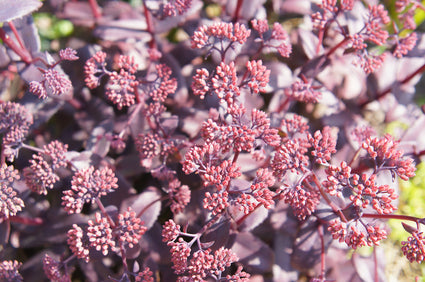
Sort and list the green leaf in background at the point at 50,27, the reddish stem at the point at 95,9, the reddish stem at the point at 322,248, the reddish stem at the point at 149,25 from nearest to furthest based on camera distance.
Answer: the reddish stem at the point at 322,248
the reddish stem at the point at 149,25
the reddish stem at the point at 95,9
the green leaf in background at the point at 50,27

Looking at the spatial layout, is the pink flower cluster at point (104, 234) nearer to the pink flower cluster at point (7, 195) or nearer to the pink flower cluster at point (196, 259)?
the pink flower cluster at point (196, 259)

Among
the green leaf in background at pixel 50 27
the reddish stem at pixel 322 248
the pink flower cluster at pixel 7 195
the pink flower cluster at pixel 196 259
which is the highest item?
the green leaf in background at pixel 50 27

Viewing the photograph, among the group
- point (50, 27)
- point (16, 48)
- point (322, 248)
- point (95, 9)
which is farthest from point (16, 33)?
point (322, 248)

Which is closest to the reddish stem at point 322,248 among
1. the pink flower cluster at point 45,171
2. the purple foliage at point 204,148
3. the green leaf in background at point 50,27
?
the purple foliage at point 204,148

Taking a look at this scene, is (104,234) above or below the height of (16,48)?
below

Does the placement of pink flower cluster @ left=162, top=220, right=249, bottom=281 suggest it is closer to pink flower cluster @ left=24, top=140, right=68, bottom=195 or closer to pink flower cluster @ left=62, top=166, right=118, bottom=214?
pink flower cluster @ left=62, top=166, right=118, bottom=214

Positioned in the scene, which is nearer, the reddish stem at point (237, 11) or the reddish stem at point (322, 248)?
the reddish stem at point (322, 248)

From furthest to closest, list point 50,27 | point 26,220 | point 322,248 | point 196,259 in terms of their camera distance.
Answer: point 50,27 → point 26,220 → point 322,248 → point 196,259

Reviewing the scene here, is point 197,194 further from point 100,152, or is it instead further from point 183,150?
point 100,152

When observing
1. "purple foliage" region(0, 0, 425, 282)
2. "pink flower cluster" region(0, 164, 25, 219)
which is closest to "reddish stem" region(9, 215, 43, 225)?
"purple foliage" region(0, 0, 425, 282)

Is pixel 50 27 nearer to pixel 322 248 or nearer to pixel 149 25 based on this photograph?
pixel 149 25
